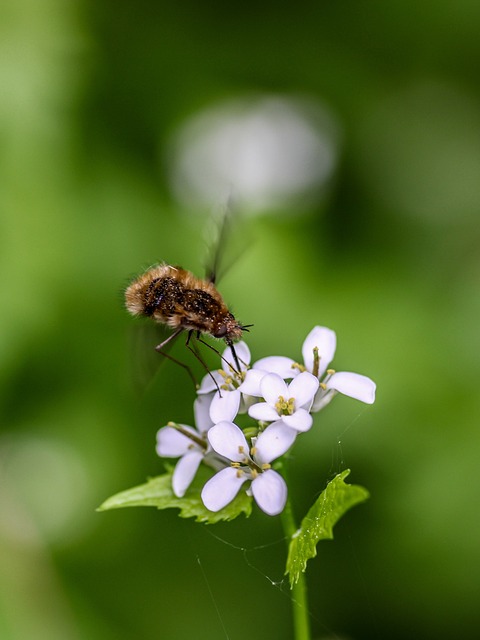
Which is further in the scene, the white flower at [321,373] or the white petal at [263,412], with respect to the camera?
the white flower at [321,373]

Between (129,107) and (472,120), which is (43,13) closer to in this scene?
(129,107)

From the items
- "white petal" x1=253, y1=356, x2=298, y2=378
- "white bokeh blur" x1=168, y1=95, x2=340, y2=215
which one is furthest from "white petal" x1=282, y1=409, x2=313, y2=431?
"white bokeh blur" x1=168, y1=95, x2=340, y2=215

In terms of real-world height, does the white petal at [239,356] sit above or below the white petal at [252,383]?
above

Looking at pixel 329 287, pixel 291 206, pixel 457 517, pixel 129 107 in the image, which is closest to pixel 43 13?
pixel 129 107

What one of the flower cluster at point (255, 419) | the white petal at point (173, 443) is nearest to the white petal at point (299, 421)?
the flower cluster at point (255, 419)

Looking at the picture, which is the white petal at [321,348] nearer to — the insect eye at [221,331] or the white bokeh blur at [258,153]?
the insect eye at [221,331]

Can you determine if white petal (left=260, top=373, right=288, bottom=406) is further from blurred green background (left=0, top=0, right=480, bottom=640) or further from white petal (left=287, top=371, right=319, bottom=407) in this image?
blurred green background (left=0, top=0, right=480, bottom=640)

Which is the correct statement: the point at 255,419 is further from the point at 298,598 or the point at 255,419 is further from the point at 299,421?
the point at 298,598
